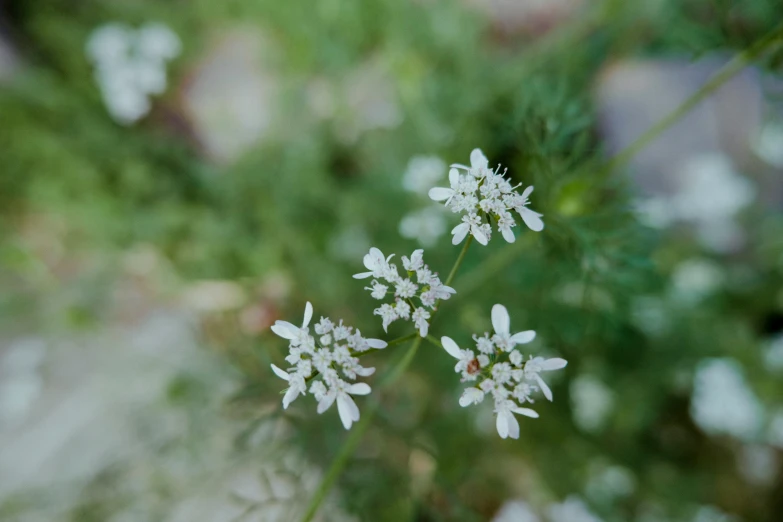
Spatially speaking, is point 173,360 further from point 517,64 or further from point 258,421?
point 517,64

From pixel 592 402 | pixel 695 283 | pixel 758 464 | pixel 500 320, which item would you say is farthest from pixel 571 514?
pixel 758 464

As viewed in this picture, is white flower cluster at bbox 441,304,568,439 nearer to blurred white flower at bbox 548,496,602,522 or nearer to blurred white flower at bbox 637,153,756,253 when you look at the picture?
blurred white flower at bbox 548,496,602,522

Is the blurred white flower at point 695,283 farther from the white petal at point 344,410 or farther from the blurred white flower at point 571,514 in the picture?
the white petal at point 344,410

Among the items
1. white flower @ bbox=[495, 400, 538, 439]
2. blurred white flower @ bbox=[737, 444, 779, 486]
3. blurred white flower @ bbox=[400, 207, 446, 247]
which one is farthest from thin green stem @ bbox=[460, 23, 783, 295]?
blurred white flower @ bbox=[737, 444, 779, 486]

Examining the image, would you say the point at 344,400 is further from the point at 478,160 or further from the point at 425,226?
the point at 425,226

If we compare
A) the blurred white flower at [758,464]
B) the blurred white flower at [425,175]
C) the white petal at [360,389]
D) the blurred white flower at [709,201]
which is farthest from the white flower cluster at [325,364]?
the blurred white flower at [758,464]

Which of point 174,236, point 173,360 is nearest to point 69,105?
point 174,236
